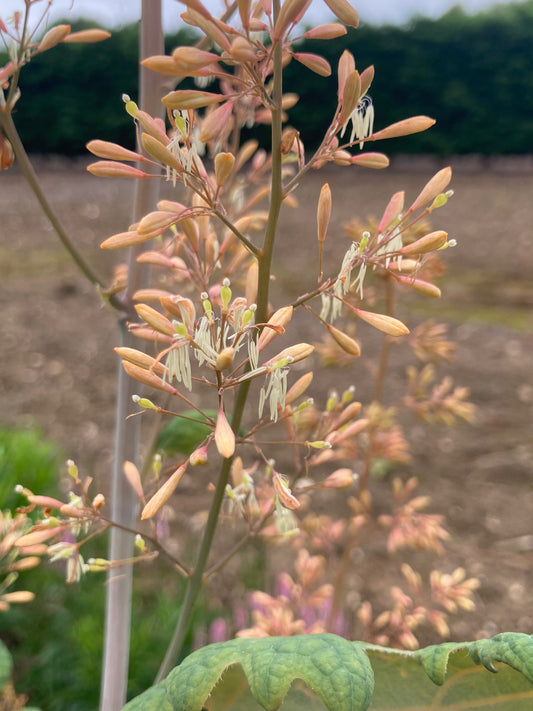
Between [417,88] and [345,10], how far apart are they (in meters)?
10.8

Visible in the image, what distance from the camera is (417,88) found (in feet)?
Answer: 33.6

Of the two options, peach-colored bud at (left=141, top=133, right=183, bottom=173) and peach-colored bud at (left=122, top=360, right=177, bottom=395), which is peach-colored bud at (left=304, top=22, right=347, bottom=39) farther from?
peach-colored bud at (left=122, top=360, right=177, bottom=395)

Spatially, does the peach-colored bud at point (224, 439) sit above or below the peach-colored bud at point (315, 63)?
below

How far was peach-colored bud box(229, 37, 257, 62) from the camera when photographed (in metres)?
0.46

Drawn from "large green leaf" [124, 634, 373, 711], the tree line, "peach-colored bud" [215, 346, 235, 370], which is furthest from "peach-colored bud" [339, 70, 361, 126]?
the tree line

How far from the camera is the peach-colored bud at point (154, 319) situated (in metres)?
0.49

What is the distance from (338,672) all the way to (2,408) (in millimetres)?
2835

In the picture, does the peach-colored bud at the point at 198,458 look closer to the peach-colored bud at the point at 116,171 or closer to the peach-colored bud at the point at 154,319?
the peach-colored bud at the point at 154,319

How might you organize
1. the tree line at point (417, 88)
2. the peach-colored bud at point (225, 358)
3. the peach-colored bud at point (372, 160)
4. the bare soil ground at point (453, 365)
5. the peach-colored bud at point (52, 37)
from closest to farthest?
the peach-colored bud at point (225, 358) < the peach-colored bud at point (372, 160) < the peach-colored bud at point (52, 37) < the bare soil ground at point (453, 365) < the tree line at point (417, 88)

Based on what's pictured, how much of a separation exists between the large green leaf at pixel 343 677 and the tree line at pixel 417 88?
10187mm

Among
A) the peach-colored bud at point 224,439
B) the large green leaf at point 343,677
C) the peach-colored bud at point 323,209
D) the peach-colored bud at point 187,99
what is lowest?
the large green leaf at point 343,677

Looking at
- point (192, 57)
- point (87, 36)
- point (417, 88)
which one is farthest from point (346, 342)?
point (417, 88)

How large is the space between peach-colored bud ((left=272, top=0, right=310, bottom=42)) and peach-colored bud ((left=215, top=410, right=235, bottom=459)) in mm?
290

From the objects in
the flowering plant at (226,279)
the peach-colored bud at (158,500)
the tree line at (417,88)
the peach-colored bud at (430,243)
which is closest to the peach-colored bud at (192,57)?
the flowering plant at (226,279)
